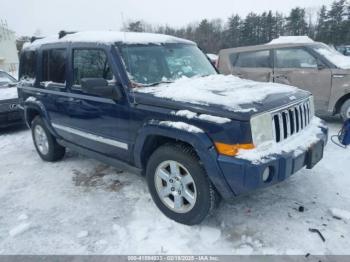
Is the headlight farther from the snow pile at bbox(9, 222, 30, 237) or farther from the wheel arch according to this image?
the snow pile at bbox(9, 222, 30, 237)

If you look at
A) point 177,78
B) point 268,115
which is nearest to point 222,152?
point 268,115

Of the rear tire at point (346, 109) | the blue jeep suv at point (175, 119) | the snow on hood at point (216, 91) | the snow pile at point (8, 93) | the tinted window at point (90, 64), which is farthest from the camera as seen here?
the snow pile at point (8, 93)

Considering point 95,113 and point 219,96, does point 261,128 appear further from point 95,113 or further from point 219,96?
point 95,113

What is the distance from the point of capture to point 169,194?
10.5 ft

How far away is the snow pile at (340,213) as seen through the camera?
310 centimetres

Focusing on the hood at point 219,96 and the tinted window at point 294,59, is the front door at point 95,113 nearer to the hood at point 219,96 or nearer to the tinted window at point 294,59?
the hood at point 219,96

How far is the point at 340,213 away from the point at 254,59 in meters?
4.81

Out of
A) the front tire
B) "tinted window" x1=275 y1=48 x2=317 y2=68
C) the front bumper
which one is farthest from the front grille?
"tinted window" x1=275 y1=48 x2=317 y2=68

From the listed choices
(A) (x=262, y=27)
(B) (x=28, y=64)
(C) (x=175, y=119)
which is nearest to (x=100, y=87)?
(C) (x=175, y=119)

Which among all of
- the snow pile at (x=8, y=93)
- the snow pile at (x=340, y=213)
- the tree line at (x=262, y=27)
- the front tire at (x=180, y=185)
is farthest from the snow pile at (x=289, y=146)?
the tree line at (x=262, y=27)

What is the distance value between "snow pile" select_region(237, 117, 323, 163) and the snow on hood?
0.36 meters

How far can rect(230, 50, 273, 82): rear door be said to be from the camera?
6949mm

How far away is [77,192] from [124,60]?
1.81 metres

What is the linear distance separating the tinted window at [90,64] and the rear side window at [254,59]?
4.49 m
